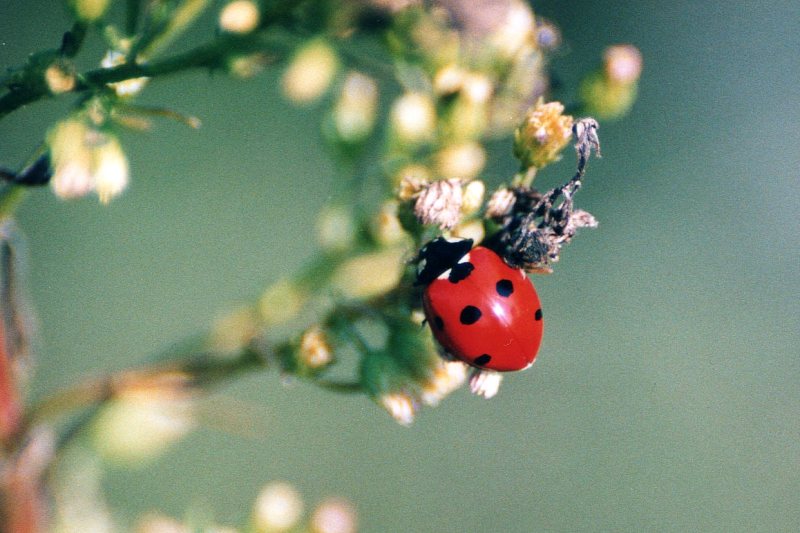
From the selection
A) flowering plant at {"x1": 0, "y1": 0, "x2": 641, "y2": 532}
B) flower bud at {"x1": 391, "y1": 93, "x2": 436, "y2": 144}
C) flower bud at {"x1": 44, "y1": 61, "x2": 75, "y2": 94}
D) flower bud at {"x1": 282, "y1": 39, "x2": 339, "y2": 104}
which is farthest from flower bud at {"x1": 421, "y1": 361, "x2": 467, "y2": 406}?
flower bud at {"x1": 44, "y1": 61, "x2": 75, "y2": 94}

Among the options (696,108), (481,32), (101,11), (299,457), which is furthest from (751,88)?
(101,11)

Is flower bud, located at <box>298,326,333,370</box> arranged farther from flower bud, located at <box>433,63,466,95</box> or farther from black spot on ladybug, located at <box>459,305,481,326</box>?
flower bud, located at <box>433,63,466,95</box>

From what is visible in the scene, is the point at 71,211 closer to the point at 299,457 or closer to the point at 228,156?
the point at 228,156

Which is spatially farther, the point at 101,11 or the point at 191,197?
the point at 191,197

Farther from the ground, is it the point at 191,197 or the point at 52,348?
the point at 191,197

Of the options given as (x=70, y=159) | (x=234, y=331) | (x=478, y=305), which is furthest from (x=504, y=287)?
(x=70, y=159)

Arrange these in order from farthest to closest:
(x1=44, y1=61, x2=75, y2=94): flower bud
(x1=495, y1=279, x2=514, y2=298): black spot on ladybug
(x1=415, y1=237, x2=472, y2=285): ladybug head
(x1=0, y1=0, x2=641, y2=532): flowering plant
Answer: (x1=495, y1=279, x2=514, y2=298): black spot on ladybug < (x1=415, y1=237, x2=472, y2=285): ladybug head < (x1=0, y1=0, x2=641, y2=532): flowering plant < (x1=44, y1=61, x2=75, y2=94): flower bud
